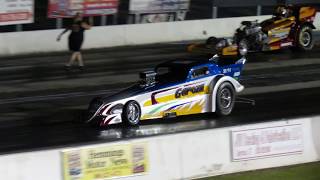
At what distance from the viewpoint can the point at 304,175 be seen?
1093cm

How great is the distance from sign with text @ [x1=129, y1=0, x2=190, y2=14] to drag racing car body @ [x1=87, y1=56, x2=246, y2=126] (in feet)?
42.1

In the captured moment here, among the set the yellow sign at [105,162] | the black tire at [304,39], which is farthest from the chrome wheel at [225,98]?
the black tire at [304,39]

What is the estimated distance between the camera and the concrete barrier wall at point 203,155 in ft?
29.3

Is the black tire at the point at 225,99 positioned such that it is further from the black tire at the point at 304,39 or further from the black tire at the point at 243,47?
the black tire at the point at 304,39

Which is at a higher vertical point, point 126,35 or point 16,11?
point 16,11

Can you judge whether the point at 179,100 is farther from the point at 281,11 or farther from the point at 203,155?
the point at 281,11

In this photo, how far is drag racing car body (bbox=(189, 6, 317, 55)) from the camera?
22984 millimetres

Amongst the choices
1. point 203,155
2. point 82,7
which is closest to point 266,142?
point 203,155

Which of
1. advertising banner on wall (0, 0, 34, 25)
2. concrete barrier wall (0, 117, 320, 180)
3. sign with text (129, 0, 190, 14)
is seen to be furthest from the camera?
sign with text (129, 0, 190, 14)

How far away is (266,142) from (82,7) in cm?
1677

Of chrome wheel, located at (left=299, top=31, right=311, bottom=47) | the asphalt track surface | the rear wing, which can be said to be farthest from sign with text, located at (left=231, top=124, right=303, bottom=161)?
chrome wheel, located at (left=299, top=31, right=311, bottom=47)

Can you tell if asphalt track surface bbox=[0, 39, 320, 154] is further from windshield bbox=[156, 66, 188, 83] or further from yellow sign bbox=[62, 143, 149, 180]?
windshield bbox=[156, 66, 188, 83]

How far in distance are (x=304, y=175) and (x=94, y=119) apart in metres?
4.62

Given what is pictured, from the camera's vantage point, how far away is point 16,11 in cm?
2512
